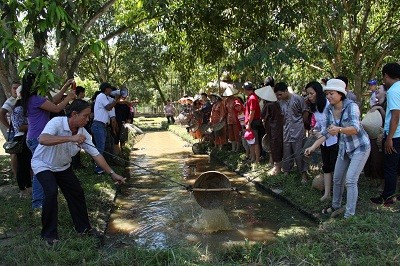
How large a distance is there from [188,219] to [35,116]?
8.49 ft

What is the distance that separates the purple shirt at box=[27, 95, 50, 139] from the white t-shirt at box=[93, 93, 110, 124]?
8.41 feet

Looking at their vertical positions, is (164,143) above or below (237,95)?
below

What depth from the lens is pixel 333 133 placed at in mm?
4418

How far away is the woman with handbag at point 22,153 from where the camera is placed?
5.84 meters

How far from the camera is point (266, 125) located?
768 cm

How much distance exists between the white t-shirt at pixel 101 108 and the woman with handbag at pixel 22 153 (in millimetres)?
1958

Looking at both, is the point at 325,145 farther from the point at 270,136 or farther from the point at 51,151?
the point at 51,151

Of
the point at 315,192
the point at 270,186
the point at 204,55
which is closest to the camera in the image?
the point at 315,192

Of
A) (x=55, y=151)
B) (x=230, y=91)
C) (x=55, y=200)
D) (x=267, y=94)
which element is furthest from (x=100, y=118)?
(x=55, y=200)

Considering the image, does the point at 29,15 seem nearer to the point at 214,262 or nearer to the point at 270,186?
the point at 214,262

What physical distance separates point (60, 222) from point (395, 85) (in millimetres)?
4428

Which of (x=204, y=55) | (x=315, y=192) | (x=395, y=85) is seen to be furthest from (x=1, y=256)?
(x=204, y=55)

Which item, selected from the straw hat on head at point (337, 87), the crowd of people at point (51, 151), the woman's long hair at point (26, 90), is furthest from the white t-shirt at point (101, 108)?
the straw hat on head at point (337, 87)

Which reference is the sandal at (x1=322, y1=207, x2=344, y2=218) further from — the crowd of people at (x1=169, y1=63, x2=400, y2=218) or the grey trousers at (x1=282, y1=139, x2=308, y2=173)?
the grey trousers at (x1=282, y1=139, x2=308, y2=173)
